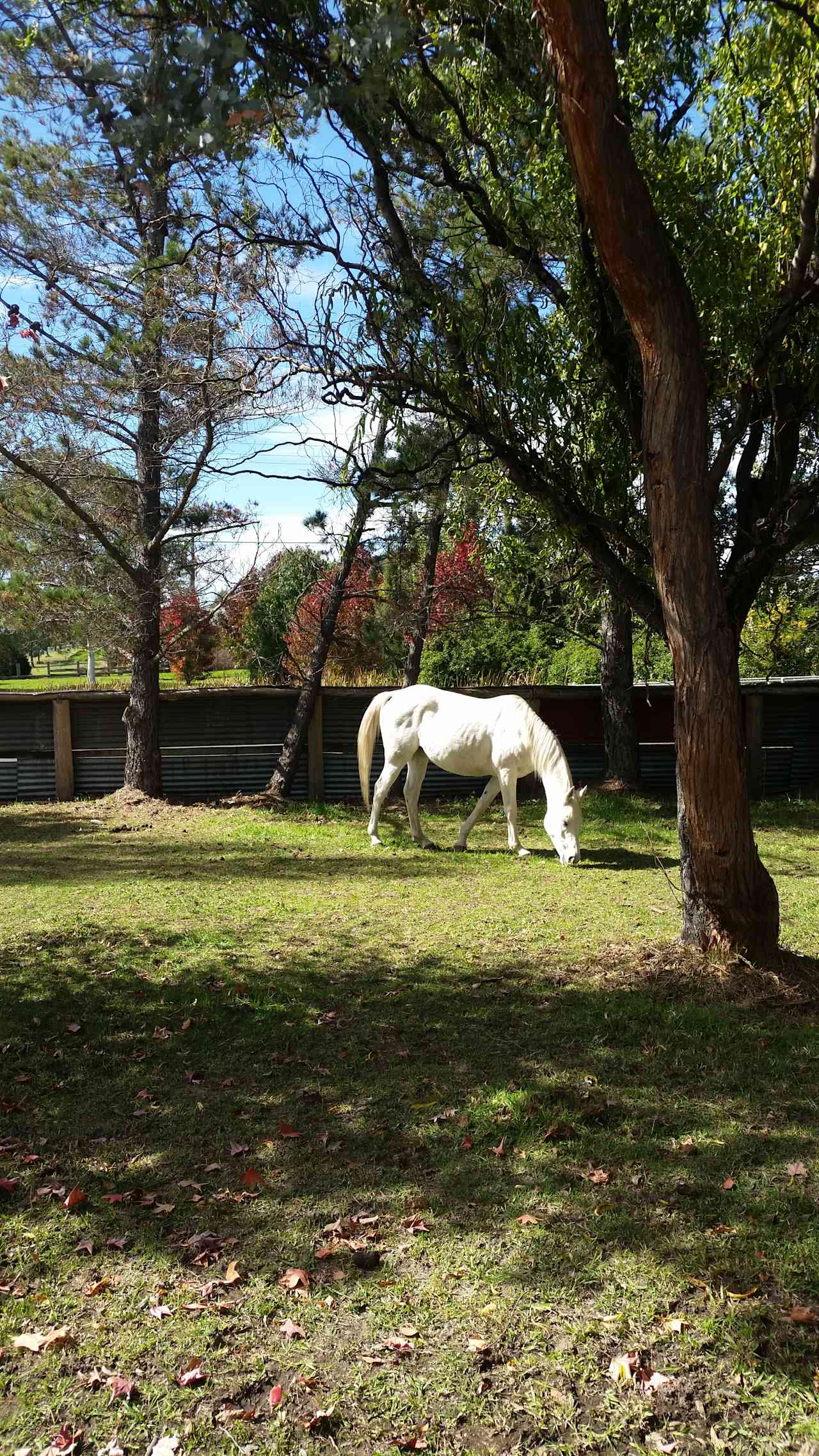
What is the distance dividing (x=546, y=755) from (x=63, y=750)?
24.6 ft

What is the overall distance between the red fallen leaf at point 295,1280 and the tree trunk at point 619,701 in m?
11.1

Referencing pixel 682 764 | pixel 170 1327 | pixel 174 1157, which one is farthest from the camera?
pixel 682 764

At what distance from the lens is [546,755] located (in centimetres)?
938

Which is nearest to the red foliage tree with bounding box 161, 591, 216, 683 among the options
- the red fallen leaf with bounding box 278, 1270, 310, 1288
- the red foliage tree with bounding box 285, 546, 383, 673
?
the red foliage tree with bounding box 285, 546, 383, 673

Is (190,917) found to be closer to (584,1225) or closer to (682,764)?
(682,764)

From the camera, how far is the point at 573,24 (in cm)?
455

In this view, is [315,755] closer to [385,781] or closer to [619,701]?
[385,781]

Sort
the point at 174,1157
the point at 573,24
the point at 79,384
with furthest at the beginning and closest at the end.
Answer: the point at 79,384
the point at 573,24
the point at 174,1157

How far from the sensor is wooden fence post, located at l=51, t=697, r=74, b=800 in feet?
43.8

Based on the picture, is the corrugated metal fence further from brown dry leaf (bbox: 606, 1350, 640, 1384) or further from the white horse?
brown dry leaf (bbox: 606, 1350, 640, 1384)

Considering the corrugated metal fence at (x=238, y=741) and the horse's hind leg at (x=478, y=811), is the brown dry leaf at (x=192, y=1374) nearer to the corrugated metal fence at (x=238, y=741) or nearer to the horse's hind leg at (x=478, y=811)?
the horse's hind leg at (x=478, y=811)

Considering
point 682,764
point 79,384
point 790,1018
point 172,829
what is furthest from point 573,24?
point 172,829

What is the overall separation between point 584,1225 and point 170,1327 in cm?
134

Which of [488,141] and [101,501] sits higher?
[488,141]
